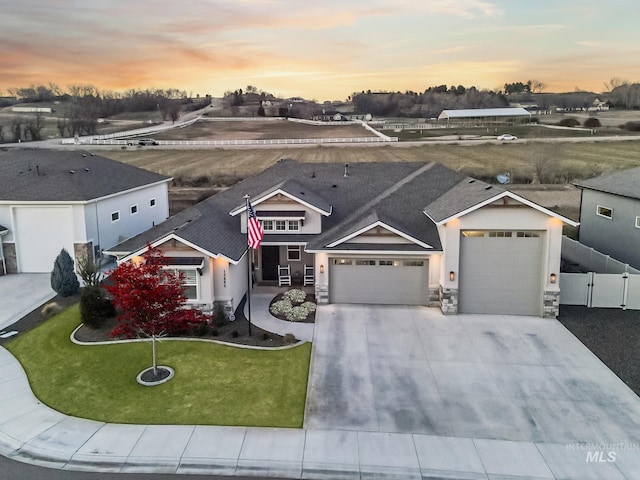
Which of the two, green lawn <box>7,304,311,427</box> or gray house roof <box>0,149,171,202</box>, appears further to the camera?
gray house roof <box>0,149,171,202</box>

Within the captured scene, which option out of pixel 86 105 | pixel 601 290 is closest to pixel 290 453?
pixel 601 290

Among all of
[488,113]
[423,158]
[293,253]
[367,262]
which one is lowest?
[293,253]

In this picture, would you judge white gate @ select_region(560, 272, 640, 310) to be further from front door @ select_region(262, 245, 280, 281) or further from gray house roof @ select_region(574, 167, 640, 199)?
front door @ select_region(262, 245, 280, 281)

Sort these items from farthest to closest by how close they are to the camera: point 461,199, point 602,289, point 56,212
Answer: point 56,212 → point 461,199 → point 602,289

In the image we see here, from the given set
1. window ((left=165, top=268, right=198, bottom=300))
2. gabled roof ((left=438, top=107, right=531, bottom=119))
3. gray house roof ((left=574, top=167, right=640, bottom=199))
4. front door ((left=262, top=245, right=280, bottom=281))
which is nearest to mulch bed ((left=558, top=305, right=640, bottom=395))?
gray house roof ((left=574, top=167, right=640, bottom=199))

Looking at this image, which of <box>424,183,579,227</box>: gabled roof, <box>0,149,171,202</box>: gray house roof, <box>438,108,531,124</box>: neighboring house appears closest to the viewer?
<box>424,183,579,227</box>: gabled roof

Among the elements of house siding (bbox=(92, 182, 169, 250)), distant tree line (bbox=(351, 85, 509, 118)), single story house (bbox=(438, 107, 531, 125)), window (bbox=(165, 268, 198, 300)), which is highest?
distant tree line (bbox=(351, 85, 509, 118))

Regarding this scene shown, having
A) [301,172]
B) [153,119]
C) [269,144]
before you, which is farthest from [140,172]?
[153,119]

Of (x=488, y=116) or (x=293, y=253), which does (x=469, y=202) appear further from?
(x=488, y=116)
